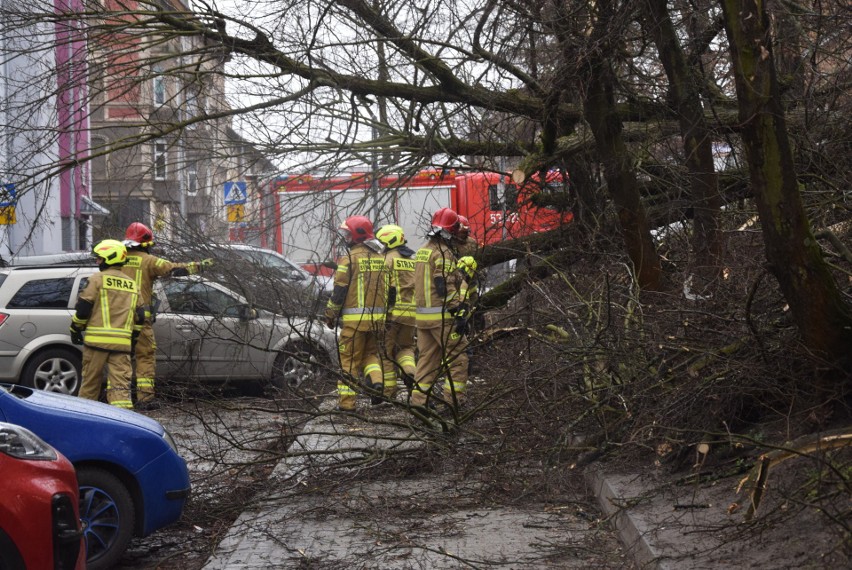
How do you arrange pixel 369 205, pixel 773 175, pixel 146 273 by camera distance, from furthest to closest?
pixel 146 273 → pixel 369 205 → pixel 773 175

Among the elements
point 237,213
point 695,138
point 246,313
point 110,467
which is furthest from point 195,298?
point 110,467

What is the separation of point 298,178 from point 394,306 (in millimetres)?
1632

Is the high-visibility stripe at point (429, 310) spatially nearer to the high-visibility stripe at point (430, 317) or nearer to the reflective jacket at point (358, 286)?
the high-visibility stripe at point (430, 317)

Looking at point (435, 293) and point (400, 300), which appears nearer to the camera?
point (435, 293)

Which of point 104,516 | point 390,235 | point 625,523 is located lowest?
point 625,523

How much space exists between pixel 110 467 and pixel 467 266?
415 centimetres

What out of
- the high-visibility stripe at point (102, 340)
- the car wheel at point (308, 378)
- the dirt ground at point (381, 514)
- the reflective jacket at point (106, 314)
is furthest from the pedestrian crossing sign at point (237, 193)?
the dirt ground at point (381, 514)

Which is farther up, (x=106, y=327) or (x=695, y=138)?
(x=695, y=138)

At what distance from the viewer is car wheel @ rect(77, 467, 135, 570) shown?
5.44m

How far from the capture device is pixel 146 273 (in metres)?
11.5

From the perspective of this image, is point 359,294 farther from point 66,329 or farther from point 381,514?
point 381,514

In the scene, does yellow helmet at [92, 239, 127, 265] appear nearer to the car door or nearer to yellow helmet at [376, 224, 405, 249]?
the car door

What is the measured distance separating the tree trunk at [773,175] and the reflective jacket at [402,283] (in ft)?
18.5

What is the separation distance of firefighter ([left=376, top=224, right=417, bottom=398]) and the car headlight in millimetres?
6501
